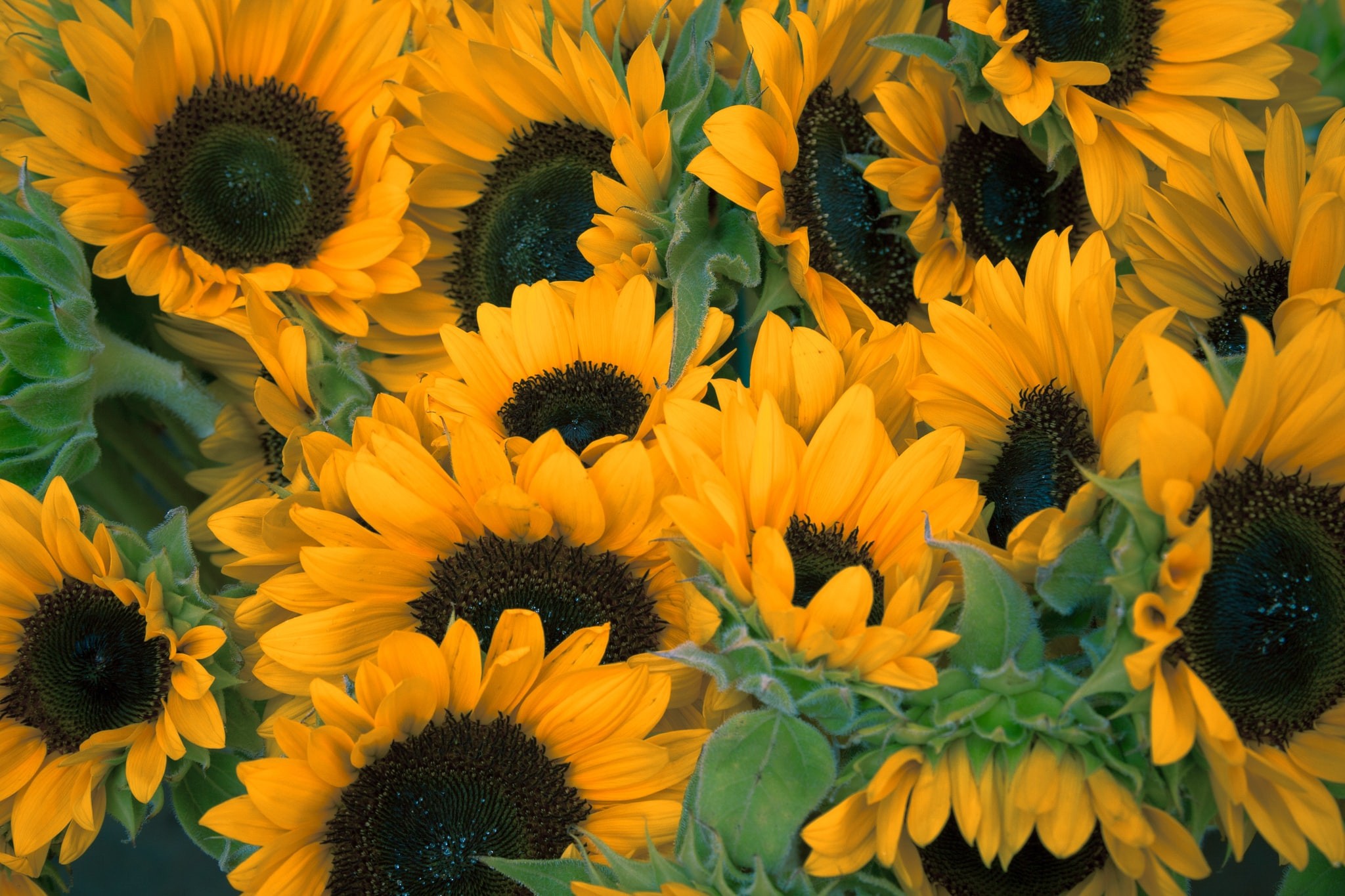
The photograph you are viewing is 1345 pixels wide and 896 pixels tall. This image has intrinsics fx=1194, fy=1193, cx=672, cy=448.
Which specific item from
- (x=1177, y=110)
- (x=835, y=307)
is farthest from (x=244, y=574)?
(x=1177, y=110)

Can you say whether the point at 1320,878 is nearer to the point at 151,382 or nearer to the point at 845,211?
the point at 845,211

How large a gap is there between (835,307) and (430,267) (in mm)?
305

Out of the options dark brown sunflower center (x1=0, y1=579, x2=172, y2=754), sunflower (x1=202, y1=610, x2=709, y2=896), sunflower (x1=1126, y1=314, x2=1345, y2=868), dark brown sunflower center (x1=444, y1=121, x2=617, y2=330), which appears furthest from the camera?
dark brown sunflower center (x1=444, y1=121, x2=617, y2=330)

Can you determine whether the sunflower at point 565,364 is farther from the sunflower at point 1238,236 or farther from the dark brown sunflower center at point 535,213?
the sunflower at point 1238,236

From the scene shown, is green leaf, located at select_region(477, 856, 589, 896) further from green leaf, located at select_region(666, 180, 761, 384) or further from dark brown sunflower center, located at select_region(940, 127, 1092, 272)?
dark brown sunflower center, located at select_region(940, 127, 1092, 272)

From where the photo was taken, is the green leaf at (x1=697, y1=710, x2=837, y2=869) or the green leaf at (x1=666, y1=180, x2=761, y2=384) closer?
the green leaf at (x1=697, y1=710, x2=837, y2=869)

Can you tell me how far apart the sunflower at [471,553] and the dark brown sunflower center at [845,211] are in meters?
0.21

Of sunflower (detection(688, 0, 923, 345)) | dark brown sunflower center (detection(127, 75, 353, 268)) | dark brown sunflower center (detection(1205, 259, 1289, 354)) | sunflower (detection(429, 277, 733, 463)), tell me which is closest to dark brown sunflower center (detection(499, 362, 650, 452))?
sunflower (detection(429, 277, 733, 463))

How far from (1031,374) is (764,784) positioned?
0.85 feet

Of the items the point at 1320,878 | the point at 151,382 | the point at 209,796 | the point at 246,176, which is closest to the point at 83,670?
the point at 209,796

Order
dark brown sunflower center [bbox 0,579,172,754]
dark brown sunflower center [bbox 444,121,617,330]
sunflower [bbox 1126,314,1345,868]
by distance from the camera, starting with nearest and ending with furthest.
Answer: sunflower [bbox 1126,314,1345,868] → dark brown sunflower center [bbox 0,579,172,754] → dark brown sunflower center [bbox 444,121,617,330]

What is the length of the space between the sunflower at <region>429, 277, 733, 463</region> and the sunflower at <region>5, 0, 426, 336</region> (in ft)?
0.43

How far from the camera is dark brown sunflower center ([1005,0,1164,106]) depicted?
2.29ft

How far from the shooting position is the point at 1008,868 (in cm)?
60
